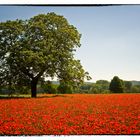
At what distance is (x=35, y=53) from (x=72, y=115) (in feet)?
18.9

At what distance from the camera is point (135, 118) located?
1267 centimetres

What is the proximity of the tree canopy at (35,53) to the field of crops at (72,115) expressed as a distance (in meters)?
2.29

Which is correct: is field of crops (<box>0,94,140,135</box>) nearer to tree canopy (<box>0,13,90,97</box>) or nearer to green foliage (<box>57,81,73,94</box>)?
green foliage (<box>57,81,73,94</box>)

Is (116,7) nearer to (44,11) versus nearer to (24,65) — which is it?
(44,11)

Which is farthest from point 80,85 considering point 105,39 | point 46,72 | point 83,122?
point 83,122

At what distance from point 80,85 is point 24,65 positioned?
9.75ft

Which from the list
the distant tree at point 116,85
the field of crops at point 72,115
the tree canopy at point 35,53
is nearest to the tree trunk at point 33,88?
the tree canopy at point 35,53

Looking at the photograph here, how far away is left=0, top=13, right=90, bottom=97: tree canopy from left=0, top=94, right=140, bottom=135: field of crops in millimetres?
2292

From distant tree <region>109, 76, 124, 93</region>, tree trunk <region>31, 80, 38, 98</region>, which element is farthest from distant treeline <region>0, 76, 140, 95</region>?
tree trunk <region>31, 80, 38, 98</region>

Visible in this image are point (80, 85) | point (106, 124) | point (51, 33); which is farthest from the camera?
point (51, 33)

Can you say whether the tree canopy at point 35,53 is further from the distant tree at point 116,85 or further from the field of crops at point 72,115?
the distant tree at point 116,85

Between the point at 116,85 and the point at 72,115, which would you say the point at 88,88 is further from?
the point at 72,115

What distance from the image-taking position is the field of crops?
11922 millimetres

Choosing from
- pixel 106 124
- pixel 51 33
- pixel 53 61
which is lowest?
pixel 106 124
